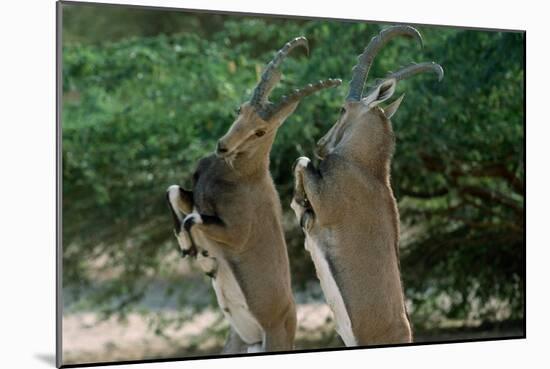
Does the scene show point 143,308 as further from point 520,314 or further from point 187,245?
point 187,245

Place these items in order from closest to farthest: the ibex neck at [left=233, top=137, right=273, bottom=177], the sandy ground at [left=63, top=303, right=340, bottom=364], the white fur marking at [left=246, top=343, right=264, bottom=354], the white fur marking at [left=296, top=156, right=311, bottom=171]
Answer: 1. the white fur marking at [left=296, top=156, right=311, bottom=171]
2. the ibex neck at [left=233, top=137, right=273, bottom=177]
3. the white fur marking at [left=246, top=343, right=264, bottom=354]
4. the sandy ground at [left=63, top=303, right=340, bottom=364]

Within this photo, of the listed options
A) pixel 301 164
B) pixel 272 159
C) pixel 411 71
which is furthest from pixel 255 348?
pixel 272 159

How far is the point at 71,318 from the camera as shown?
1232 centimetres

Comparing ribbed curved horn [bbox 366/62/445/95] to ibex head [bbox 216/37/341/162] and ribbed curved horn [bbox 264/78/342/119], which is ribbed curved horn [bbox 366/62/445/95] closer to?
ribbed curved horn [bbox 264/78/342/119]

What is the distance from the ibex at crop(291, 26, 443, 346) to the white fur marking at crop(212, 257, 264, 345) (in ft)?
1.50

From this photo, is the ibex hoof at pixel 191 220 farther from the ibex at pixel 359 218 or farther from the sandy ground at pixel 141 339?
the sandy ground at pixel 141 339

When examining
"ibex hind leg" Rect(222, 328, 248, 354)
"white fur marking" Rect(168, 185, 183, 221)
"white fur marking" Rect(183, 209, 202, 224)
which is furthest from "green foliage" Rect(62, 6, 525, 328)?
"white fur marking" Rect(183, 209, 202, 224)

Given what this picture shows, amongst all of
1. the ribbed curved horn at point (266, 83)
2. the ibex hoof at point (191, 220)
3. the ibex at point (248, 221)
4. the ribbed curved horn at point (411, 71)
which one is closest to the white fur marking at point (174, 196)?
the ibex at point (248, 221)

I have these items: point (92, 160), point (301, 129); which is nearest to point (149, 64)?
point (92, 160)

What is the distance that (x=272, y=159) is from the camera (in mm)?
11195

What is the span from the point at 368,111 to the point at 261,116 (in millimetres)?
563

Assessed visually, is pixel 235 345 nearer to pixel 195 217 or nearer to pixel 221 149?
pixel 195 217

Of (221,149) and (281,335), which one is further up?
(221,149)

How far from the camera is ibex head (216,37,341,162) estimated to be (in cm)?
657
